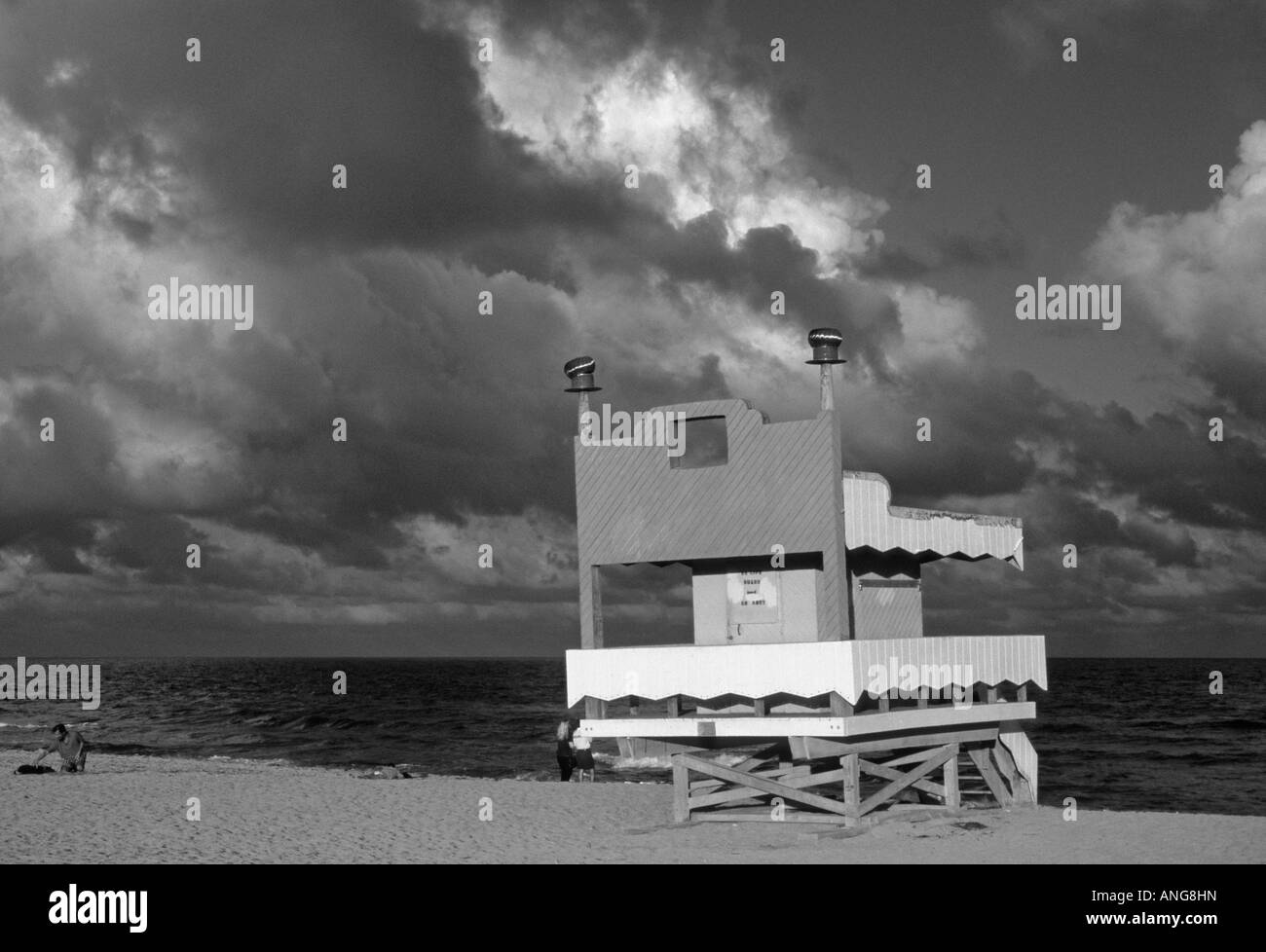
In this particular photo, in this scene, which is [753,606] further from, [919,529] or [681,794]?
[681,794]

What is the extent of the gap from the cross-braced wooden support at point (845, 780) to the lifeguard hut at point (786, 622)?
1.9 inches

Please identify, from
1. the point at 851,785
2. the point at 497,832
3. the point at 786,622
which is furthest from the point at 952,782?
the point at 497,832

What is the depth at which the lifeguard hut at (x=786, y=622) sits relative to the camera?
22141 mm

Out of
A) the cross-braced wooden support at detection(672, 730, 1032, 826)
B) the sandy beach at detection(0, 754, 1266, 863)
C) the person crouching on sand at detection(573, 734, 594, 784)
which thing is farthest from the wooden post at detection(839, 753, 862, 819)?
the person crouching on sand at detection(573, 734, 594, 784)

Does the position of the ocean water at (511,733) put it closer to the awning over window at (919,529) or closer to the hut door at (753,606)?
the awning over window at (919,529)

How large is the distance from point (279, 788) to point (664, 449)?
12.3 metres

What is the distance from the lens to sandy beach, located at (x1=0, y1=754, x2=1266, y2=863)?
20328 mm

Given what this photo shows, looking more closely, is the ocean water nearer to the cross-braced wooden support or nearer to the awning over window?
the cross-braced wooden support

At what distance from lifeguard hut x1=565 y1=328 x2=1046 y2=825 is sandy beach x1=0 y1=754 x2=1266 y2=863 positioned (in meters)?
1.23

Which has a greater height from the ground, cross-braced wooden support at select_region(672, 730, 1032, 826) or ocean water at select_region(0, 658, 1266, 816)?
cross-braced wooden support at select_region(672, 730, 1032, 826)

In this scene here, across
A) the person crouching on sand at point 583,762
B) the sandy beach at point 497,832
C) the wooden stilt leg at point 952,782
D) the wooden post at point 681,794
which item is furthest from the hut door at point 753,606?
the person crouching on sand at point 583,762

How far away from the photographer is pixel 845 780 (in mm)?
22516

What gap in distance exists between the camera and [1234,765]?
61.8 meters
